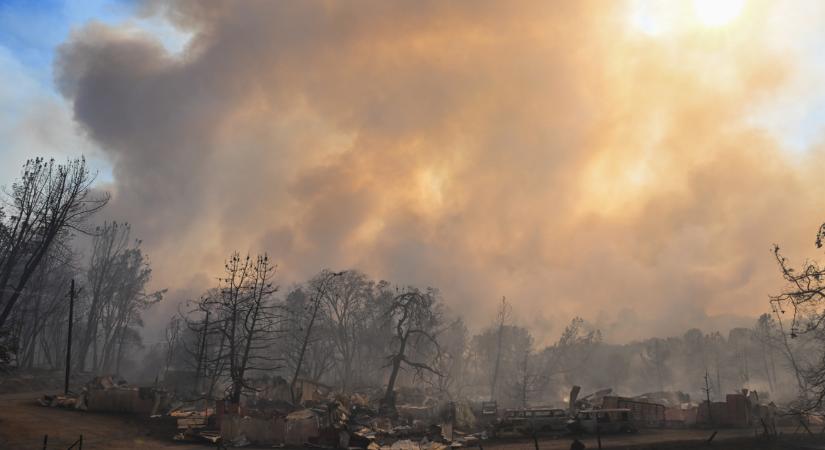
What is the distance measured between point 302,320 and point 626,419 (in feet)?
Result: 182

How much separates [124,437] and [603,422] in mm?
32309

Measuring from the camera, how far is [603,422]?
116ft

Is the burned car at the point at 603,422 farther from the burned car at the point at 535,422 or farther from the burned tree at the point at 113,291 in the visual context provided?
the burned tree at the point at 113,291

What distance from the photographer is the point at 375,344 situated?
77.9m

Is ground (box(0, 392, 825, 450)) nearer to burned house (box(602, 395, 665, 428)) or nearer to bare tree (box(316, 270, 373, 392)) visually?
burned house (box(602, 395, 665, 428))

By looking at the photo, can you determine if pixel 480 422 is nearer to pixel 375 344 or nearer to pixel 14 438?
pixel 14 438

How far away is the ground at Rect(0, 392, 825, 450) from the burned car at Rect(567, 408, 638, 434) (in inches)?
42.5

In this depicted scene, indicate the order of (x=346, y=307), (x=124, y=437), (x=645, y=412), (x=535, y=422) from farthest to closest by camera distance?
1. (x=346, y=307)
2. (x=645, y=412)
3. (x=535, y=422)
4. (x=124, y=437)

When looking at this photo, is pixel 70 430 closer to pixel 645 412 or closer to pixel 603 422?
pixel 603 422

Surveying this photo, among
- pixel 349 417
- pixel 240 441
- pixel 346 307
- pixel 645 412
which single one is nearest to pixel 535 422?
pixel 645 412

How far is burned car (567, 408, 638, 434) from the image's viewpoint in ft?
113

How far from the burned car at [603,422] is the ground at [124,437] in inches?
42.5

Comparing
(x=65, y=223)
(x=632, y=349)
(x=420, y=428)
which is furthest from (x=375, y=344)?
(x=632, y=349)

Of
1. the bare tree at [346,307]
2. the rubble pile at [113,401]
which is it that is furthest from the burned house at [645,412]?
the bare tree at [346,307]
